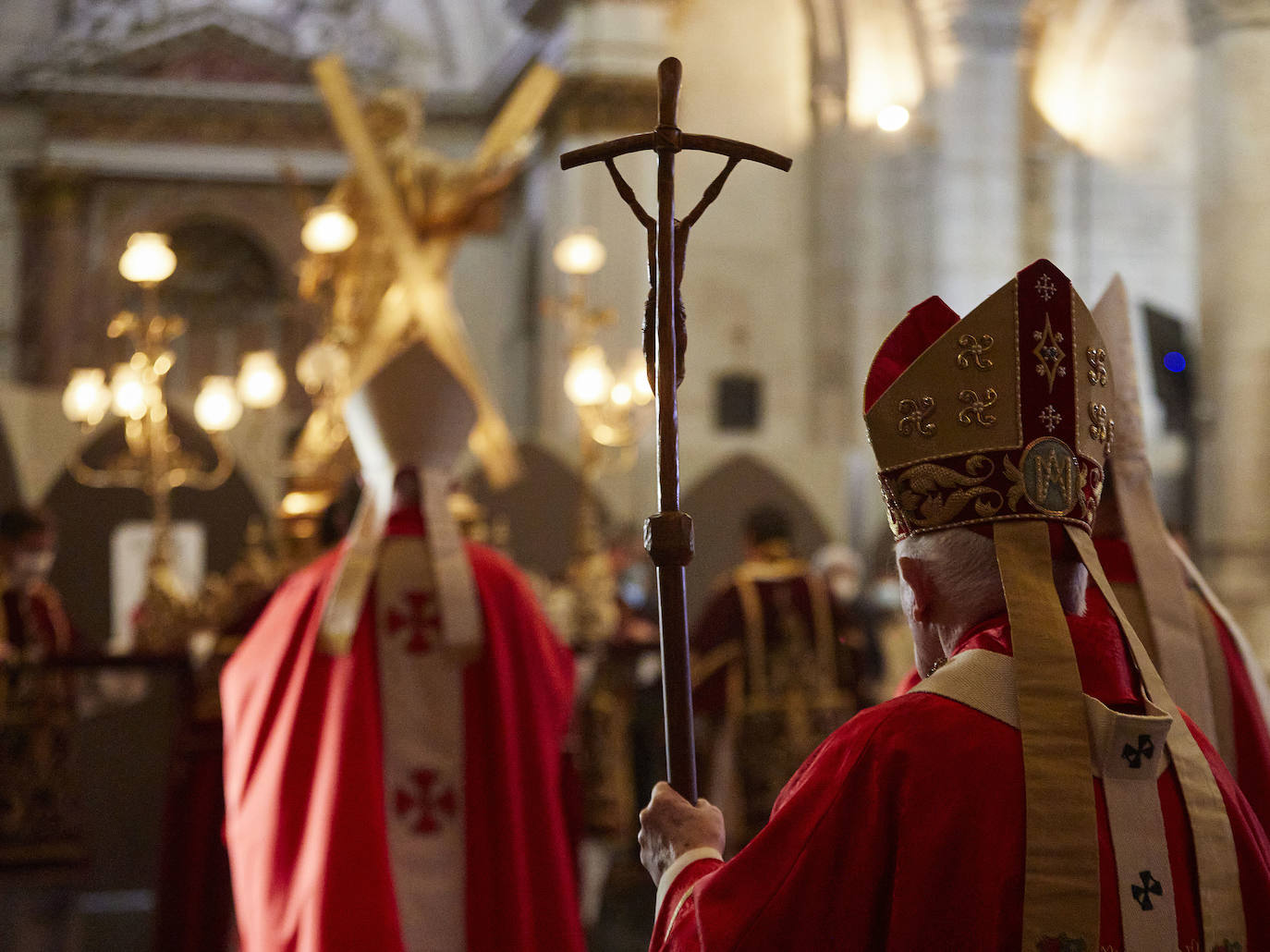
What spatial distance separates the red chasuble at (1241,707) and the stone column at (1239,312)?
6987mm

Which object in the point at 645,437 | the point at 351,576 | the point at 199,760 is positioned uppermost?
the point at 645,437

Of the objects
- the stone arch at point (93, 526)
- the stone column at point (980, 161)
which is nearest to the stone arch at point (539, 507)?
the stone arch at point (93, 526)

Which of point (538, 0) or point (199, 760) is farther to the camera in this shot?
point (538, 0)

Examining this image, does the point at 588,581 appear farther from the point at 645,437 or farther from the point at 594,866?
the point at 645,437

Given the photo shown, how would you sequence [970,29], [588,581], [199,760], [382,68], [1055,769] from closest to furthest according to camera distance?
[1055,769] → [199,760] → [588,581] → [970,29] → [382,68]

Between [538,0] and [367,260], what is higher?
[538,0]

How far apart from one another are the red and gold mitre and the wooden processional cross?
0.32 m

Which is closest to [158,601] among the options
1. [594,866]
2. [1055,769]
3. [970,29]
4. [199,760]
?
[199,760]

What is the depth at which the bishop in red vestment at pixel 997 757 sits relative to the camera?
177 cm

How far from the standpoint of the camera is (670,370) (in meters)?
2.23

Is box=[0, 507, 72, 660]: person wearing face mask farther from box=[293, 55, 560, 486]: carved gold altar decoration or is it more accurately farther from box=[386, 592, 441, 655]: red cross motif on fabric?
box=[386, 592, 441, 655]: red cross motif on fabric

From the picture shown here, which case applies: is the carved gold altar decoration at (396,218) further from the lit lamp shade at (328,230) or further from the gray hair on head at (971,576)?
the gray hair on head at (971,576)

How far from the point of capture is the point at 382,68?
1716 cm

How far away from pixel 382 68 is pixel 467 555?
13766mm
